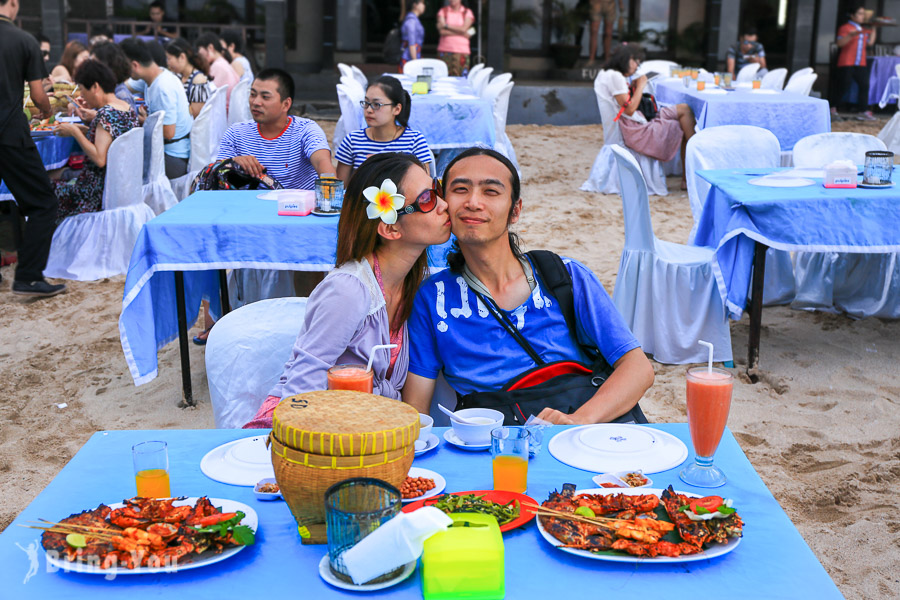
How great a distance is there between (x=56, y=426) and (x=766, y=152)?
13.2ft

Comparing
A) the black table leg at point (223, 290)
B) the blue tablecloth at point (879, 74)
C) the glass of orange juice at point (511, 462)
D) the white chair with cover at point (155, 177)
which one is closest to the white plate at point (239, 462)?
the glass of orange juice at point (511, 462)

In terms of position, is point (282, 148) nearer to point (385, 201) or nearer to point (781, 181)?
point (781, 181)

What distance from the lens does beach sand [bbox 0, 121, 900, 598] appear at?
2896mm

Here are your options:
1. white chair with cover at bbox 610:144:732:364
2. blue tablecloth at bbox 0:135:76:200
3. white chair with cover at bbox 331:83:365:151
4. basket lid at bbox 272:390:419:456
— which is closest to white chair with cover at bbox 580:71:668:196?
white chair with cover at bbox 331:83:365:151

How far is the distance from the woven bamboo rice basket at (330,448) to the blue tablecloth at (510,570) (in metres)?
0.10

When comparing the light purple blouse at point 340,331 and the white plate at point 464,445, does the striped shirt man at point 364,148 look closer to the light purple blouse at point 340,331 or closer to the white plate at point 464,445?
the light purple blouse at point 340,331

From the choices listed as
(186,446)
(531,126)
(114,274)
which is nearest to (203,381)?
(114,274)

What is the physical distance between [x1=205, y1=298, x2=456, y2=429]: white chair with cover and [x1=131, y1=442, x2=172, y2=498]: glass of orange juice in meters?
0.74

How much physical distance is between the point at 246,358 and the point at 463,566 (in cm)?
118

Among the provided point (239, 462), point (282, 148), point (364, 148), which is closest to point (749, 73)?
point (364, 148)

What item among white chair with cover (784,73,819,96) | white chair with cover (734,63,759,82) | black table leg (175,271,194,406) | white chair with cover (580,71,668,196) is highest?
white chair with cover (734,63,759,82)

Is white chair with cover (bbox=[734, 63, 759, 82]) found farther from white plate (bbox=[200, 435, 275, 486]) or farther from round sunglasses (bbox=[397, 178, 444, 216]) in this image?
white plate (bbox=[200, 435, 275, 486])

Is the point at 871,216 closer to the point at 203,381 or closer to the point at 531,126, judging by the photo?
the point at 203,381

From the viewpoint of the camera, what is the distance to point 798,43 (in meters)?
14.4
